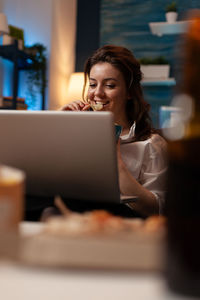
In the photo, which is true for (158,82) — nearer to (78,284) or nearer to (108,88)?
(108,88)

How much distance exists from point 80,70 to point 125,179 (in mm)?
3358

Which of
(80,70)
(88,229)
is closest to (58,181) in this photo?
(88,229)

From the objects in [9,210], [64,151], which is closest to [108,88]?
[64,151]

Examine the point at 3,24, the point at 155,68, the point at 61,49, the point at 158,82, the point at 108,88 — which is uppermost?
the point at 3,24

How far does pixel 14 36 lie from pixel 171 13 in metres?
1.67

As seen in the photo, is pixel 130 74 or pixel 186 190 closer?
pixel 186 190

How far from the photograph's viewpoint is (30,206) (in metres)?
0.86

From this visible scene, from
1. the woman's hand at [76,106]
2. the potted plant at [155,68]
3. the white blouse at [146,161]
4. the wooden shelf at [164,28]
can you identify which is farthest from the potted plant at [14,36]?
the white blouse at [146,161]

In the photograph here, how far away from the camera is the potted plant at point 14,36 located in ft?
11.2

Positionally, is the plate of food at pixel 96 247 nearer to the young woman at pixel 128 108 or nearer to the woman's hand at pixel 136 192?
the woman's hand at pixel 136 192

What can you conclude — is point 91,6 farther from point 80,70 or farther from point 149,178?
point 149,178

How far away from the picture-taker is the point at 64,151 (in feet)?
2.56

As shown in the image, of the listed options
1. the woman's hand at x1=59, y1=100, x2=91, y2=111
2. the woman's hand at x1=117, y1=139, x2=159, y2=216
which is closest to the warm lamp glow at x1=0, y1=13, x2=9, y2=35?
the woman's hand at x1=59, y1=100, x2=91, y2=111

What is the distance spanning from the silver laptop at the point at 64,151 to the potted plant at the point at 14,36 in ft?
9.32
